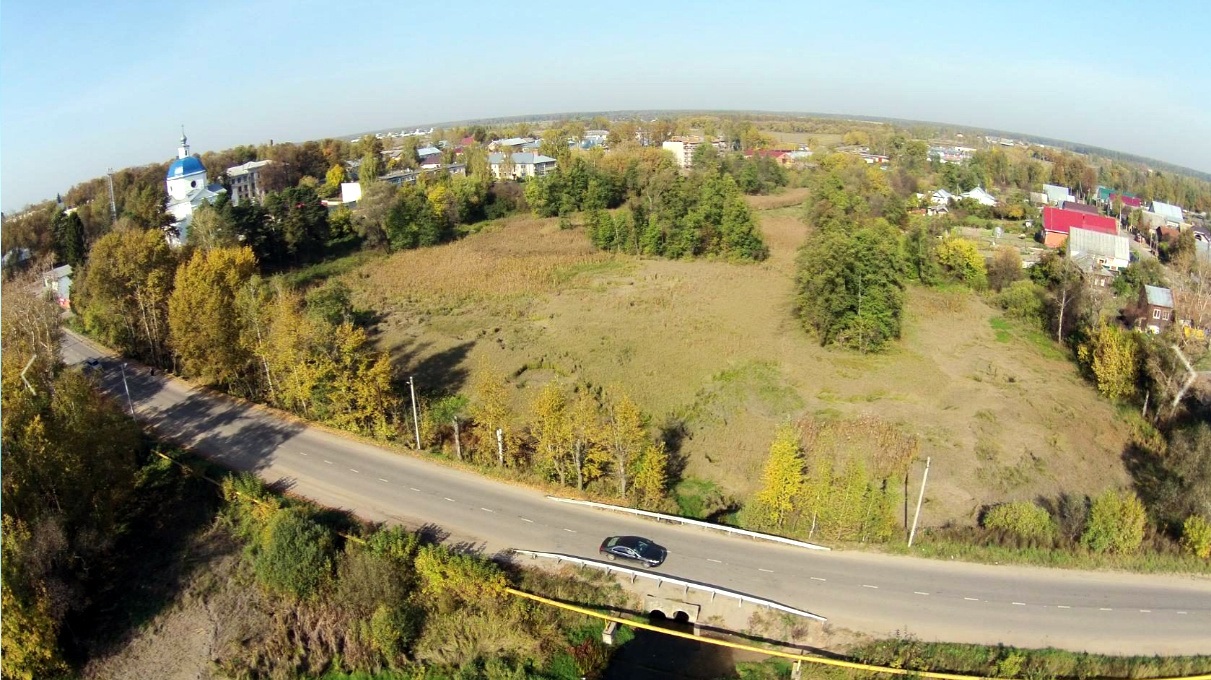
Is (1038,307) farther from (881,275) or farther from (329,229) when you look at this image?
(329,229)

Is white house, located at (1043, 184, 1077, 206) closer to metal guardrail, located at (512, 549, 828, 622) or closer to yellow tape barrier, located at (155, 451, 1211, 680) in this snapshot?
yellow tape barrier, located at (155, 451, 1211, 680)

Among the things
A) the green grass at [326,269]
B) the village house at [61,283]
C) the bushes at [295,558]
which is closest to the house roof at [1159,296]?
the bushes at [295,558]

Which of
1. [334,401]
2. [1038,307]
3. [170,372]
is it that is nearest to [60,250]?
[170,372]

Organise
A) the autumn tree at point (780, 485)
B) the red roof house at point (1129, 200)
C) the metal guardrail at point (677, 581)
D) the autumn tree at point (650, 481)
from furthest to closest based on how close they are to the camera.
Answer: the red roof house at point (1129, 200)
the autumn tree at point (650, 481)
the autumn tree at point (780, 485)
the metal guardrail at point (677, 581)

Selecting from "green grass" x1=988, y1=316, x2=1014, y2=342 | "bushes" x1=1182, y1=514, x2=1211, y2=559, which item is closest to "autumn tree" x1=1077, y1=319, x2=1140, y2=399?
"green grass" x1=988, y1=316, x2=1014, y2=342

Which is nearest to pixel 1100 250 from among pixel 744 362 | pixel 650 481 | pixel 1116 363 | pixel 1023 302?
pixel 1023 302

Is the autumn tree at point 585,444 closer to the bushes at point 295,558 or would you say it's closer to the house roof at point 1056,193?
the bushes at point 295,558

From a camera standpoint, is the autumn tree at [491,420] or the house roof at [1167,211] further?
the house roof at [1167,211]

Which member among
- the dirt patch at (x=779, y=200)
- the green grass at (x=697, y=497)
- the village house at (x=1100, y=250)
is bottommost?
the green grass at (x=697, y=497)
